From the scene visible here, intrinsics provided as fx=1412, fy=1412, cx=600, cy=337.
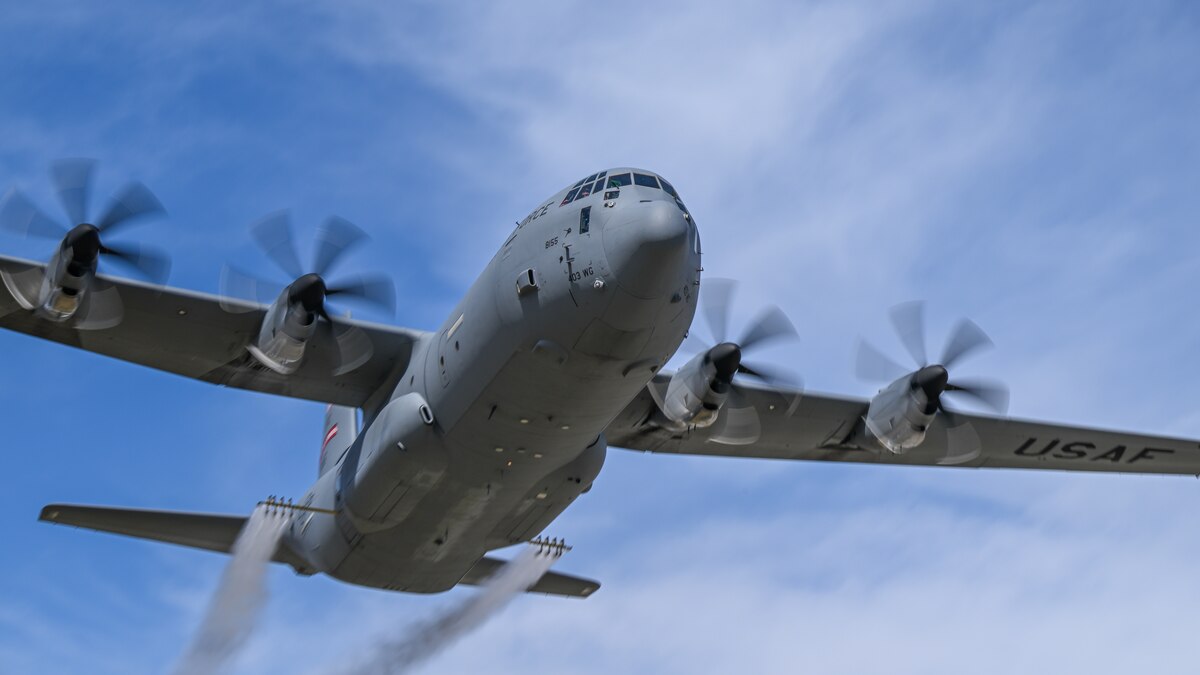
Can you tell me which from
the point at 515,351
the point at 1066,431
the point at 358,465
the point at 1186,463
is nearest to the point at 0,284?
the point at 358,465

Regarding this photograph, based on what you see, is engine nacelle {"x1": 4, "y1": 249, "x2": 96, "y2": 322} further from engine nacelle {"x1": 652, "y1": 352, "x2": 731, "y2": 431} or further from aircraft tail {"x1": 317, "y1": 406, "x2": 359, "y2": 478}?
engine nacelle {"x1": 652, "y1": 352, "x2": 731, "y2": 431}

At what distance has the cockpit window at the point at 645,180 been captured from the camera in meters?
19.6

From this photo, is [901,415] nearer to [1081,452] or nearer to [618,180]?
[1081,452]

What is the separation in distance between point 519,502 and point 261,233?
5.95 m

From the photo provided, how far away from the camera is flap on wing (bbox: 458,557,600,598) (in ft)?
87.6

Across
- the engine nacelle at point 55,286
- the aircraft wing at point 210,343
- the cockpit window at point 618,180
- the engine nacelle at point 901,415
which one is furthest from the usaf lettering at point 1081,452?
the engine nacelle at point 55,286

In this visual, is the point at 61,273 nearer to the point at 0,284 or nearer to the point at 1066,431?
the point at 0,284

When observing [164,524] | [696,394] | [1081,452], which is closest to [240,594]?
[164,524]

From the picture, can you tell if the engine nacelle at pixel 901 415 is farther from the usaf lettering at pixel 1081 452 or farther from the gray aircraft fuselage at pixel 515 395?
the gray aircraft fuselage at pixel 515 395

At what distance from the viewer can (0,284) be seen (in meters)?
21.2

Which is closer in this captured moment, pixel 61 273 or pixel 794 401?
pixel 61 273

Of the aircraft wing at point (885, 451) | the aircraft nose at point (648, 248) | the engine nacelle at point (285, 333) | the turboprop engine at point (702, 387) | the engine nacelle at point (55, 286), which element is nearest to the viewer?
the aircraft nose at point (648, 248)

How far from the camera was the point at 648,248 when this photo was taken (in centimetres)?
1844

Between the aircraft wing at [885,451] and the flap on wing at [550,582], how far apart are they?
9.62 ft
